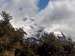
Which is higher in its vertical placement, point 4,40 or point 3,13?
point 3,13

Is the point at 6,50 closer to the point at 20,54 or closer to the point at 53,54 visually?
the point at 20,54

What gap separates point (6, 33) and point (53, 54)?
793 inches

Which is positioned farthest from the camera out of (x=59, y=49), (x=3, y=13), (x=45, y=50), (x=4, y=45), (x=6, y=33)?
(x=59, y=49)

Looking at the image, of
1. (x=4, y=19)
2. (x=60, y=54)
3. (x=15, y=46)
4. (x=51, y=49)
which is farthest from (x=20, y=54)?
(x=60, y=54)

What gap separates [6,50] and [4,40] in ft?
8.21

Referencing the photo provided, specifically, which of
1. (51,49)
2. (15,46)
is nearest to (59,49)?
(51,49)

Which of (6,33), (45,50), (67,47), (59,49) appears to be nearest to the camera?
(6,33)

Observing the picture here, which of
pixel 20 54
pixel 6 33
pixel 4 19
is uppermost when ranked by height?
pixel 4 19

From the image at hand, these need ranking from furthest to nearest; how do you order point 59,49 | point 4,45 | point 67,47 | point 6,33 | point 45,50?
point 67,47 < point 59,49 < point 45,50 < point 6,33 < point 4,45

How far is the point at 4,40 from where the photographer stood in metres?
59.7

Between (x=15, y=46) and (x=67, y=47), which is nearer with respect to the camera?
(x=15, y=46)

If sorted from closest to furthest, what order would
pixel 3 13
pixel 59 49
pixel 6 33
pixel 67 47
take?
pixel 6 33
pixel 3 13
pixel 59 49
pixel 67 47

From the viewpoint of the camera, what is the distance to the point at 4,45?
58.1m

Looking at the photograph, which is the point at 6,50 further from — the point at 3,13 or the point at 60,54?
the point at 60,54
